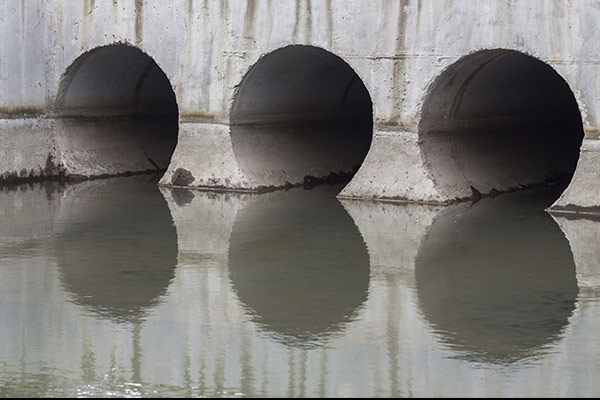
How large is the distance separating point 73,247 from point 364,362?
4.94 metres

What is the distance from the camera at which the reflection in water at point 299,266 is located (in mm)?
8805

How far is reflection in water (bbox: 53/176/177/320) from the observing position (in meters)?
9.54

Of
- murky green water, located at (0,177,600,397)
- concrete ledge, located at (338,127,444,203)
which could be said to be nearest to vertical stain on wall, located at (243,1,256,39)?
concrete ledge, located at (338,127,444,203)

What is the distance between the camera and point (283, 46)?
15.3 metres

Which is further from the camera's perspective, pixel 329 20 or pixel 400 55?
pixel 329 20

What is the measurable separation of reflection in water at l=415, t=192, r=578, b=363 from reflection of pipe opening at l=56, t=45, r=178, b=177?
19.8 feet

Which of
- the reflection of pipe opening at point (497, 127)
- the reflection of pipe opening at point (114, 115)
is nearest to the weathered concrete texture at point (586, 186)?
the reflection of pipe opening at point (497, 127)

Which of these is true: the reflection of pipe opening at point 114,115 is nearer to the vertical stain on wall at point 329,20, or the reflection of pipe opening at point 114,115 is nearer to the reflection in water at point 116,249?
the reflection in water at point 116,249

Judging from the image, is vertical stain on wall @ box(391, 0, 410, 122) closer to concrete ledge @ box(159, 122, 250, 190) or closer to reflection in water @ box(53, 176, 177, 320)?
concrete ledge @ box(159, 122, 250, 190)

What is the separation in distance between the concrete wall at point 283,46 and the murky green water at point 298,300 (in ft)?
2.51

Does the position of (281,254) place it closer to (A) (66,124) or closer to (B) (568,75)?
(B) (568,75)

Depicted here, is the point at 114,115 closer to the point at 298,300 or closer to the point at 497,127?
the point at 497,127

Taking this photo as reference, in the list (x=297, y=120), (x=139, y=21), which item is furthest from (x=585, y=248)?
(x=139, y=21)

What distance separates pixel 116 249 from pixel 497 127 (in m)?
6.71
